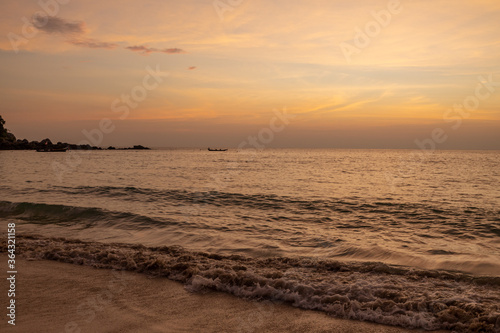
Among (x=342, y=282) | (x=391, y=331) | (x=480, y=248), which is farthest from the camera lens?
(x=480, y=248)

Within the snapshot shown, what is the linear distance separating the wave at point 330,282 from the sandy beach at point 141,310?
0.29m

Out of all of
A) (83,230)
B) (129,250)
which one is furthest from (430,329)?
(83,230)

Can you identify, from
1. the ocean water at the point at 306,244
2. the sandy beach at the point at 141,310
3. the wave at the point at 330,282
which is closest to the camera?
the sandy beach at the point at 141,310

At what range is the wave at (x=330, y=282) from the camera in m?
5.19

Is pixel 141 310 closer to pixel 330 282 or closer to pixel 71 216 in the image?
pixel 330 282

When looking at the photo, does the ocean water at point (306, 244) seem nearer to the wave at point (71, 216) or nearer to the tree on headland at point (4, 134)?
the wave at point (71, 216)

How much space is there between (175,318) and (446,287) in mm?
5512

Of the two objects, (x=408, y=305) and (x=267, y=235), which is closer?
(x=408, y=305)

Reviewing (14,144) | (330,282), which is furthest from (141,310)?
(14,144)

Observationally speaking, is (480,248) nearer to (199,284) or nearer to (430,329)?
(430,329)

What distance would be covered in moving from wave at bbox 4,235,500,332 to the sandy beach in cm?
29

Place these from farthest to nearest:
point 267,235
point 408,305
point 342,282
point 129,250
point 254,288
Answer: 1. point 267,235
2. point 129,250
3. point 342,282
4. point 254,288
5. point 408,305

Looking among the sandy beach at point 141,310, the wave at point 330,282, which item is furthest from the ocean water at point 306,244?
the sandy beach at point 141,310

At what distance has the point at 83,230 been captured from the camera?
474 inches
